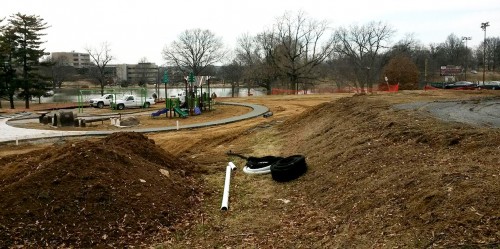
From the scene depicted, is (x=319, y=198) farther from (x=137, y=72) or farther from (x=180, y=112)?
(x=137, y=72)

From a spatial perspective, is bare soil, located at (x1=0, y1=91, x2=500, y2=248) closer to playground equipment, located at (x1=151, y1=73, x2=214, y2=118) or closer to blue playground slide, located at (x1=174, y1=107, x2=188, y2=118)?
blue playground slide, located at (x1=174, y1=107, x2=188, y2=118)

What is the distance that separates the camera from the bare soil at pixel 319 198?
228 inches

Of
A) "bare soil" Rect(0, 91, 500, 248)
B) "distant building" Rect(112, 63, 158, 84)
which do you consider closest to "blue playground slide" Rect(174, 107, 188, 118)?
"bare soil" Rect(0, 91, 500, 248)

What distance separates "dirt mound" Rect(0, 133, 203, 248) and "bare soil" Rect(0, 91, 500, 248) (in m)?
0.03

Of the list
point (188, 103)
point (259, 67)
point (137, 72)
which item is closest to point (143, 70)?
point (137, 72)

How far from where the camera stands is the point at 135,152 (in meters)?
11.2

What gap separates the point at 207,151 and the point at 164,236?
9.43m

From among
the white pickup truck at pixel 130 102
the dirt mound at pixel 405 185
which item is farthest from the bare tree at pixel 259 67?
the dirt mound at pixel 405 185

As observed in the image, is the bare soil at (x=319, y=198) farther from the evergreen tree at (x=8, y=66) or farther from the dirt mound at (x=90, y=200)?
the evergreen tree at (x=8, y=66)

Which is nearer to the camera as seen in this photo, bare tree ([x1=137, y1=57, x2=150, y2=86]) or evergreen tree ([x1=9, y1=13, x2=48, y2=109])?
evergreen tree ([x1=9, y1=13, x2=48, y2=109])

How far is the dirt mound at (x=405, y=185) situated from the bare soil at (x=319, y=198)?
0.02 metres

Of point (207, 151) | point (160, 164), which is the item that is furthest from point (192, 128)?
point (160, 164)

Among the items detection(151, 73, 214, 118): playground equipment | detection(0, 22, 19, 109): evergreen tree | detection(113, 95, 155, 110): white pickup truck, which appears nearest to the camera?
detection(151, 73, 214, 118): playground equipment

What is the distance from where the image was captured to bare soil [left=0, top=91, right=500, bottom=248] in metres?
5.80
